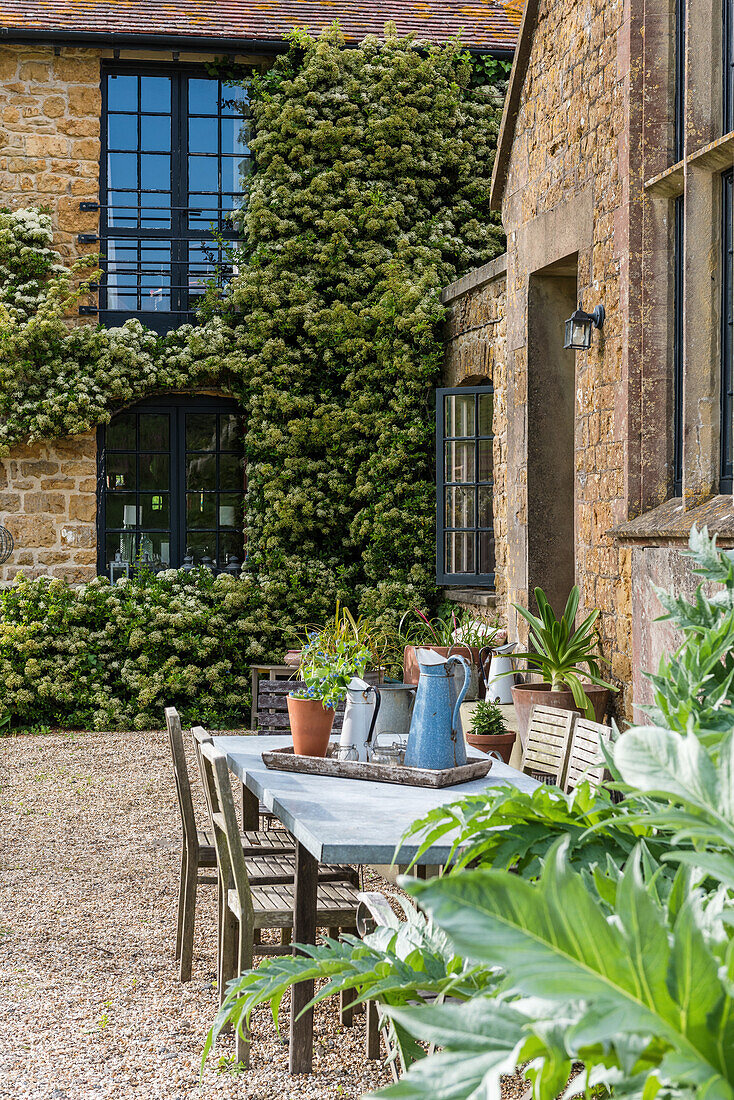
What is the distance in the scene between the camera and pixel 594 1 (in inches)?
228

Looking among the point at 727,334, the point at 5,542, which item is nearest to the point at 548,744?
the point at 727,334

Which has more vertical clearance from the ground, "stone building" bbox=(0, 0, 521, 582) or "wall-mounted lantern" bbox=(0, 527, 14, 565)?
"stone building" bbox=(0, 0, 521, 582)

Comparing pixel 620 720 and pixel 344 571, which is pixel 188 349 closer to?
pixel 344 571

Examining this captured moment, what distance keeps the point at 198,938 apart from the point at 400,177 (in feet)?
24.5

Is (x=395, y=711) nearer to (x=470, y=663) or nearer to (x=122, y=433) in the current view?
(x=470, y=663)

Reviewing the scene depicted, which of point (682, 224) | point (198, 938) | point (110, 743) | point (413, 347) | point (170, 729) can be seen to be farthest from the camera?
point (413, 347)

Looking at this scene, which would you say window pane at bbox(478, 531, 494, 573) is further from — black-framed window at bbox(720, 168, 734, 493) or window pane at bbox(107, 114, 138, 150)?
window pane at bbox(107, 114, 138, 150)

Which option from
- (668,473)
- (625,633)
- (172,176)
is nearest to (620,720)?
(625,633)

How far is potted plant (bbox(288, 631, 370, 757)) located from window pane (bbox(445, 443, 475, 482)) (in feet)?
16.3

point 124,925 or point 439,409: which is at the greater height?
Result: point 439,409

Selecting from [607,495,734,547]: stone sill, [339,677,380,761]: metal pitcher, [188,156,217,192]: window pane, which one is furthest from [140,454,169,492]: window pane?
[339,677,380,761]: metal pitcher

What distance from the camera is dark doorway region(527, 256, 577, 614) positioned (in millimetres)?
6887

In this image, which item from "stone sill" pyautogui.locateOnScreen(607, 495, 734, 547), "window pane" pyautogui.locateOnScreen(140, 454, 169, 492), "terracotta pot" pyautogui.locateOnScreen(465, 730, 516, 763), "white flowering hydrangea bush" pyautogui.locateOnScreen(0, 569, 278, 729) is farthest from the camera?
"window pane" pyautogui.locateOnScreen(140, 454, 169, 492)

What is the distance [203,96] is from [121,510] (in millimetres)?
3884
